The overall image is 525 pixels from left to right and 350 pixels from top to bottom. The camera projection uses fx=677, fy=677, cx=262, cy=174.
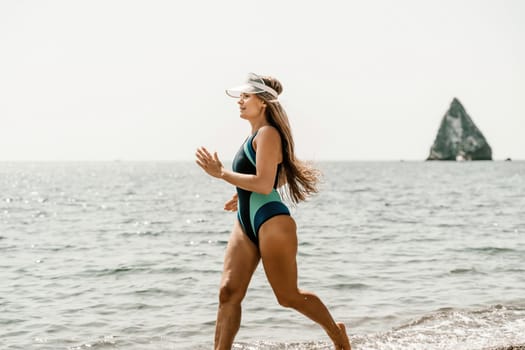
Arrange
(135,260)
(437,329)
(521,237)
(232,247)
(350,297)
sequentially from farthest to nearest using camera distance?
(521,237), (135,260), (350,297), (437,329), (232,247)

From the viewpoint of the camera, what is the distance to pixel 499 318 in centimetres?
780

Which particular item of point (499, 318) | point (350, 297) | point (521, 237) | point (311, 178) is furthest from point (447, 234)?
point (311, 178)

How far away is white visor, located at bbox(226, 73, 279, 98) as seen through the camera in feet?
16.2

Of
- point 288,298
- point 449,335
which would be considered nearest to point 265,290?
point 449,335

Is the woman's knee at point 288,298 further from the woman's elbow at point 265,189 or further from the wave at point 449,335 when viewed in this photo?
the wave at point 449,335

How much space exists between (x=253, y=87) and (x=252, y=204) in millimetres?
854

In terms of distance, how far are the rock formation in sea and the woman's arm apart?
188m

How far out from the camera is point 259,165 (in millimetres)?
4707

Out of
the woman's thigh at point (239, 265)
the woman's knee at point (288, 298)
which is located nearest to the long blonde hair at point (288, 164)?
the woman's thigh at point (239, 265)

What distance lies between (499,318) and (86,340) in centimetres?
467

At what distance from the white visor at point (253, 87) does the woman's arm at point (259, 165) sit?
31cm

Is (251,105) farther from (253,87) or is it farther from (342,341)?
(342,341)

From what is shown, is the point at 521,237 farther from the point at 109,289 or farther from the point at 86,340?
the point at 86,340

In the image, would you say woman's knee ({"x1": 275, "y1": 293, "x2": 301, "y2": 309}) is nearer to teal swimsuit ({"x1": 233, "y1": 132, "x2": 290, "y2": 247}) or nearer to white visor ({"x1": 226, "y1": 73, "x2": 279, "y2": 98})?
teal swimsuit ({"x1": 233, "y1": 132, "x2": 290, "y2": 247})
